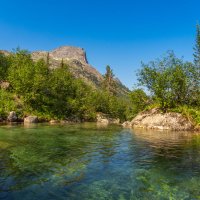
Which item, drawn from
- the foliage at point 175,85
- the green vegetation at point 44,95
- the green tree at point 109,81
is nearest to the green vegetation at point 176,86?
the foliage at point 175,85

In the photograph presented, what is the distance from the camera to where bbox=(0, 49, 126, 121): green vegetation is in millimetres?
65062

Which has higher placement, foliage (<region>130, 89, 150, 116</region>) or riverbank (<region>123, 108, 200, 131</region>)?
foliage (<region>130, 89, 150, 116</region>)

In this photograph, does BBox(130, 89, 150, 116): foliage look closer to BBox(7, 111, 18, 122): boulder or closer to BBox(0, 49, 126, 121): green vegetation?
BBox(0, 49, 126, 121): green vegetation

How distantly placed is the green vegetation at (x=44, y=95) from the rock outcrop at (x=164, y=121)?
2625 centimetres

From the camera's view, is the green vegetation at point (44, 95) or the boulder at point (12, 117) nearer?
the boulder at point (12, 117)

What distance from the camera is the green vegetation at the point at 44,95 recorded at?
6506cm

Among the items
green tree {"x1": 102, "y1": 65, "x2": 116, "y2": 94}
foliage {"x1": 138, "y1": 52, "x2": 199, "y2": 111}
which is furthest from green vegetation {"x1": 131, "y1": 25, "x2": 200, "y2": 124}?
green tree {"x1": 102, "y1": 65, "x2": 116, "y2": 94}

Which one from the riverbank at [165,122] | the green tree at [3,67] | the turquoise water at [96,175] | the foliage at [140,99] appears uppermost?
the green tree at [3,67]

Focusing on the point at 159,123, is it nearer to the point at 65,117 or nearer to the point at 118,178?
the point at 65,117

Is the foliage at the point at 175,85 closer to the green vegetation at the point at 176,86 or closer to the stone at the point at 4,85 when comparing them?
the green vegetation at the point at 176,86

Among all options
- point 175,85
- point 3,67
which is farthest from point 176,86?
point 3,67

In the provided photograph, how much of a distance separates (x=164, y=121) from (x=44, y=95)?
3817 cm

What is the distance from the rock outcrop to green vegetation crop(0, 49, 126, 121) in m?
26.2

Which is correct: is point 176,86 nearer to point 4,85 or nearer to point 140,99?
point 140,99
